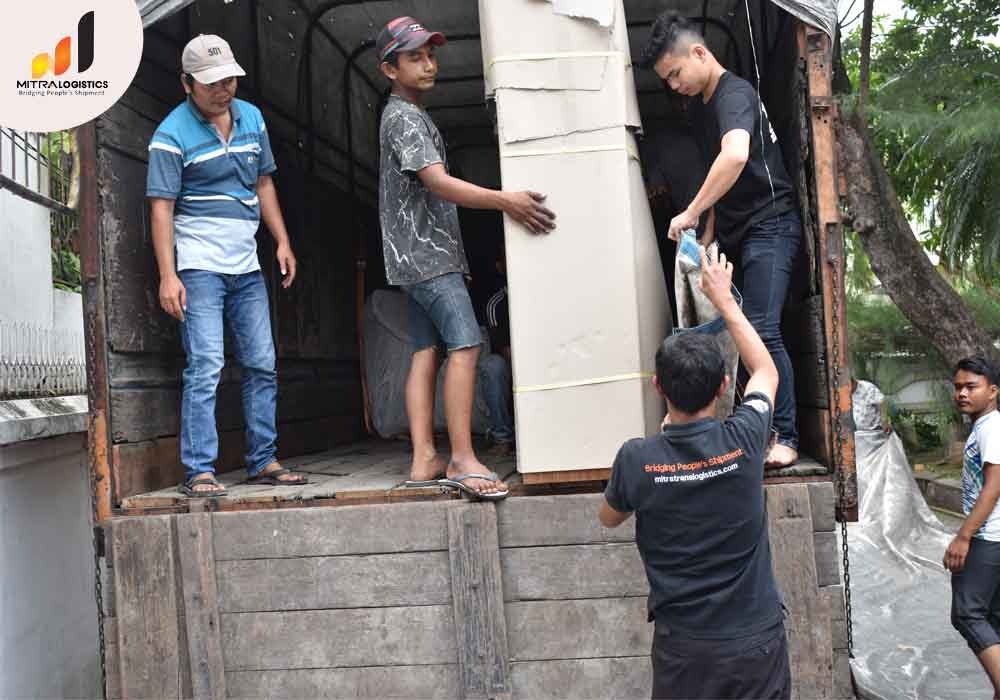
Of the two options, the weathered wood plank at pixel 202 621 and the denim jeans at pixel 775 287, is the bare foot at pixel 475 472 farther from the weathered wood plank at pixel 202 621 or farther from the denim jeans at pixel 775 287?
the denim jeans at pixel 775 287

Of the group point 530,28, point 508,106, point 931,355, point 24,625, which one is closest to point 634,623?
point 508,106

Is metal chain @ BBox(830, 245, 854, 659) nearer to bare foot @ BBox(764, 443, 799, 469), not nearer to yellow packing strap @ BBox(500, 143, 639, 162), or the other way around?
bare foot @ BBox(764, 443, 799, 469)

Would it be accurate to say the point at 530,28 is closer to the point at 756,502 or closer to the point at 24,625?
the point at 756,502

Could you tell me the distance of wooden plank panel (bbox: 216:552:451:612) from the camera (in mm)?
3373

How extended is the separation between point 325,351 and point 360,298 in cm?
49

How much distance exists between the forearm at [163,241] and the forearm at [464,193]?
106 centimetres

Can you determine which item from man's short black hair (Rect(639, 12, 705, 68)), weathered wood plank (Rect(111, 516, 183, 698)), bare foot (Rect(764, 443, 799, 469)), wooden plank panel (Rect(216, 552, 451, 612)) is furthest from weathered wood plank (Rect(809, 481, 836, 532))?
weathered wood plank (Rect(111, 516, 183, 698))

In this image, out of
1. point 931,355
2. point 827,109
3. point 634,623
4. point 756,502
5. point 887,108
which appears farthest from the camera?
point 931,355

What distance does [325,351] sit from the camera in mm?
6062

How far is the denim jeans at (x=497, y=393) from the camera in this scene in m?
5.18

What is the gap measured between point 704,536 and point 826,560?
3.86 ft

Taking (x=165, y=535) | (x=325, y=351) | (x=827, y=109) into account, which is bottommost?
(x=165, y=535)

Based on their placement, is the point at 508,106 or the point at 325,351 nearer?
the point at 508,106

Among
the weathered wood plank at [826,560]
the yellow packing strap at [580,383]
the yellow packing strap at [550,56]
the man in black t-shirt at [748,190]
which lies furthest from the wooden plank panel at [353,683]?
the yellow packing strap at [550,56]
